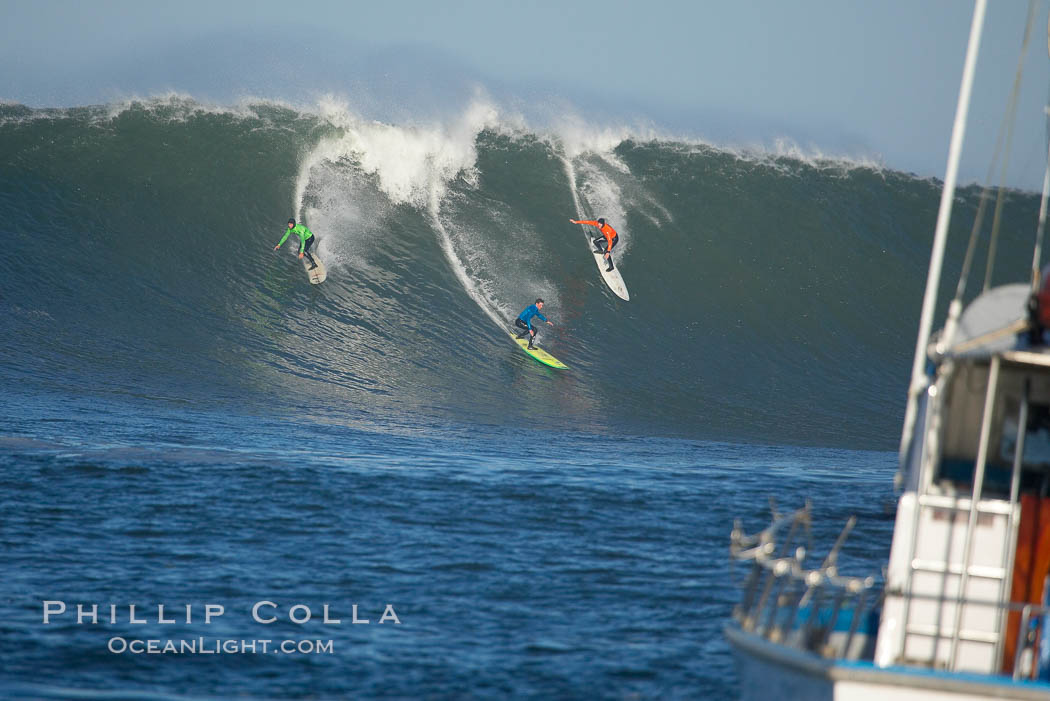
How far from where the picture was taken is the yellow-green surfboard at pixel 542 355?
18469mm

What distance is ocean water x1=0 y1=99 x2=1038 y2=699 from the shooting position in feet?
22.5

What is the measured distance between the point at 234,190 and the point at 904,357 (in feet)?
47.8

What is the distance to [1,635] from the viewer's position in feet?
20.9

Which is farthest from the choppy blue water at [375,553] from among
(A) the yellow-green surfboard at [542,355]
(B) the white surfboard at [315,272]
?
(B) the white surfboard at [315,272]

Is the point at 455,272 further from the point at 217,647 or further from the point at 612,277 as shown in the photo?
the point at 217,647

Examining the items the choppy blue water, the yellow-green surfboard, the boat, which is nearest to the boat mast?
the boat

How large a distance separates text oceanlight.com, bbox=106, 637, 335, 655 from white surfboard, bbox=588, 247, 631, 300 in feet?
51.0

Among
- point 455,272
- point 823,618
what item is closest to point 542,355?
point 455,272

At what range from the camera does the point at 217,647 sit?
645cm

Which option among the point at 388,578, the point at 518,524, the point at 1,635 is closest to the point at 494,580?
the point at 388,578

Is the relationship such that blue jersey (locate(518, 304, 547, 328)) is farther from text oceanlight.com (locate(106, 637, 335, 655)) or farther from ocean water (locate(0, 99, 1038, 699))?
text oceanlight.com (locate(106, 637, 335, 655))

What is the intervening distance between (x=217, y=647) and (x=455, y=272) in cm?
1553

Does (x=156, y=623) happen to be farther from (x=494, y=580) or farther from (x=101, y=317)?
(x=101, y=317)

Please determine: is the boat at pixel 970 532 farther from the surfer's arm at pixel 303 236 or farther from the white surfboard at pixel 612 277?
the surfer's arm at pixel 303 236
